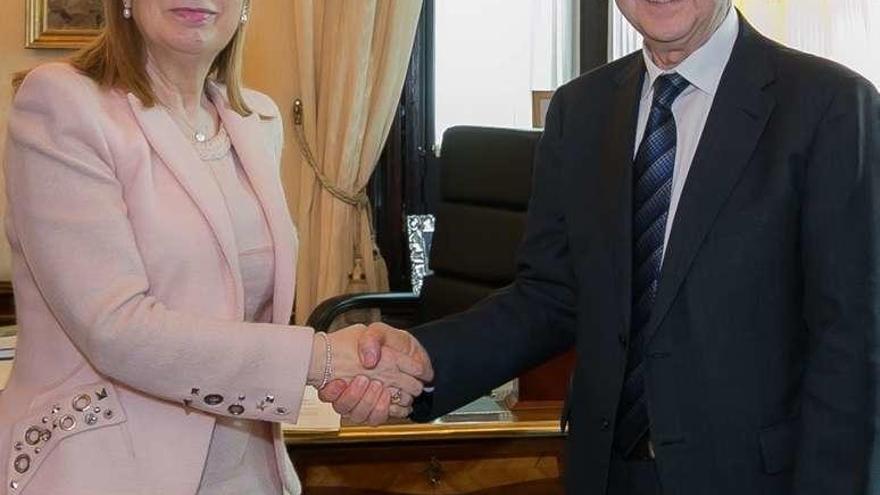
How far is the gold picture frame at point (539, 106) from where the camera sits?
383 centimetres

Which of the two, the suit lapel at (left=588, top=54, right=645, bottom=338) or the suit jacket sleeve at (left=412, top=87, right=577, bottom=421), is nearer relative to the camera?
the suit lapel at (left=588, top=54, right=645, bottom=338)

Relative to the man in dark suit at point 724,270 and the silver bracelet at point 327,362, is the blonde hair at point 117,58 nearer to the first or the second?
the silver bracelet at point 327,362

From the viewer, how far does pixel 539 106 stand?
3.85 metres

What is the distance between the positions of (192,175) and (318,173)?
90.1 inches

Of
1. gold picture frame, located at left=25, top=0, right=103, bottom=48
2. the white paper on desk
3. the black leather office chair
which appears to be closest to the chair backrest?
the black leather office chair

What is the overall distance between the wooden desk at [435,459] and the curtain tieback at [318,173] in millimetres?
1745

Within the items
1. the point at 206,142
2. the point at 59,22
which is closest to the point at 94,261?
the point at 206,142

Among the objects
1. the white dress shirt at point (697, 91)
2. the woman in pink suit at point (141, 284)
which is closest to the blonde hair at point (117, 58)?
the woman in pink suit at point (141, 284)

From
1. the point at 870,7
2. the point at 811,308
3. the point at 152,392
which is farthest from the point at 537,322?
the point at 870,7

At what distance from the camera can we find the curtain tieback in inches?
153

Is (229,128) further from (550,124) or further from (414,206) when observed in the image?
(414,206)

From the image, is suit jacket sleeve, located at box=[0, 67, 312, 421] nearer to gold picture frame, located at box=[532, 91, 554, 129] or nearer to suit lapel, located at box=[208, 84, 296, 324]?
suit lapel, located at box=[208, 84, 296, 324]

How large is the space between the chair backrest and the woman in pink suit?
1609 millimetres

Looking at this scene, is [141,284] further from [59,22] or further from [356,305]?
[59,22]
